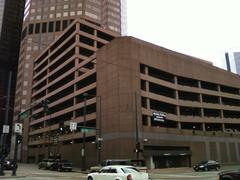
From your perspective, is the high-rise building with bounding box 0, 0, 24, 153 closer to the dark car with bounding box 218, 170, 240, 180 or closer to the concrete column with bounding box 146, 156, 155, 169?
the concrete column with bounding box 146, 156, 155, 169

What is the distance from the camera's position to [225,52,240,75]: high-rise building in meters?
164

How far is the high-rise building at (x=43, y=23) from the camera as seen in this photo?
11094 cm

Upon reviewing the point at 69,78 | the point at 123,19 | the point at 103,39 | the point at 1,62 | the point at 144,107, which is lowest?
the point at 144,107

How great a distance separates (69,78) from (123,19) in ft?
226

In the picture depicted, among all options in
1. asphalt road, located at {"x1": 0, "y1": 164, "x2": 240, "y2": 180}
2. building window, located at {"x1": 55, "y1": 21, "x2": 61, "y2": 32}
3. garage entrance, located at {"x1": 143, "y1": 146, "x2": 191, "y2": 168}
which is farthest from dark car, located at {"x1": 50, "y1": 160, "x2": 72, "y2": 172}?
building window, located at {"x1": 55, "y1": 21, "x2": 61, "y2": 32}

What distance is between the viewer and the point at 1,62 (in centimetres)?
14938

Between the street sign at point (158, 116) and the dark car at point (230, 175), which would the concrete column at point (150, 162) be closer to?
the street sign at point (158, 116)

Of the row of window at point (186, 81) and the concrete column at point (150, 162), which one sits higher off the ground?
the row of window at point (186, 81)

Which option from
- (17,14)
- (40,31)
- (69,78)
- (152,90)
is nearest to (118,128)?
(152,90)

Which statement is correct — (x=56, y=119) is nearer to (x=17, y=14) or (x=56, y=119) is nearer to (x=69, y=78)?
(x=69, y=78)

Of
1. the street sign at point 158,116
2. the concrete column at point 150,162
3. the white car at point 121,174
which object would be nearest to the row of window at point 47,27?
the street sign at point 158,116

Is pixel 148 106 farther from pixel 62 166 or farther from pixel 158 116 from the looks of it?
pixel 62 166

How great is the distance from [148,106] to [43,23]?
74.1 meters

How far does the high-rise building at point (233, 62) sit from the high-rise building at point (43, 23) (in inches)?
3294
